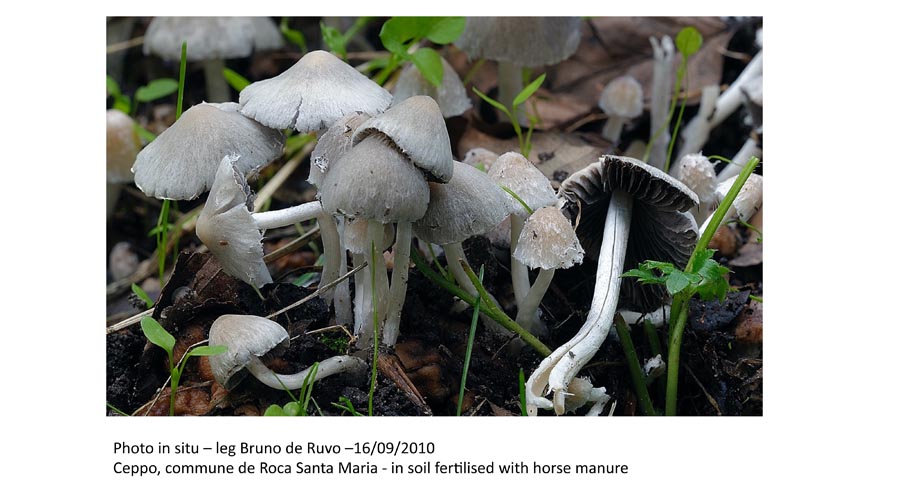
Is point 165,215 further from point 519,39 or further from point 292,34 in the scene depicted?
point 519,39

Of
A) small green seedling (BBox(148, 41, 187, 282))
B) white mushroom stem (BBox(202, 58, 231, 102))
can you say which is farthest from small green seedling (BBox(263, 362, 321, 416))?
white mushroom stem (BBox(202, 58, 231, 102))

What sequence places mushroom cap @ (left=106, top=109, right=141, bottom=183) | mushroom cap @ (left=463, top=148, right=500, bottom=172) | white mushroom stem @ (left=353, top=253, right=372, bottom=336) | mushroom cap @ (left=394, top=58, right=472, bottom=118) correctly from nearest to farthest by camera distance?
white mushroom stem @ (left=353, top=253, right=372, bottom=336)
mushroom cap @ (left=463, top=148, right=500, bottom=172)
mushroom cap @ (left=394, top=58, right=472, bottom=118)
mushroom cap @ (left=106, top=109, right=141, bottom=183)

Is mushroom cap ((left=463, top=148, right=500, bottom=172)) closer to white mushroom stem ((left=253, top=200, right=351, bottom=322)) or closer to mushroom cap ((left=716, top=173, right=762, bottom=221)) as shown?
white mushroom stem ((left=253, top=200, right=351, bottom=322))

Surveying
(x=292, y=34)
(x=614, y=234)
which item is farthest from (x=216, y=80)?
(x=614, y=234)

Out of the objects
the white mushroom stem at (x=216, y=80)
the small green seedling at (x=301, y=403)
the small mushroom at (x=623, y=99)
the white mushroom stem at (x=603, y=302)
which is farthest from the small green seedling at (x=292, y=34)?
the small green seedling at (x=301, y=403)

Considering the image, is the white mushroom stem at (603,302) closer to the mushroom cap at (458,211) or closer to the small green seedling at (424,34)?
the mushroom cap at (458,211)
